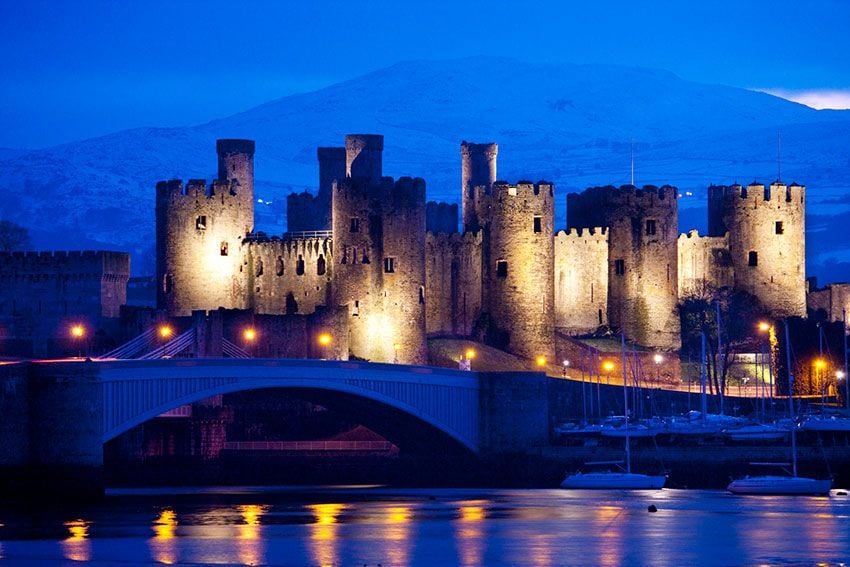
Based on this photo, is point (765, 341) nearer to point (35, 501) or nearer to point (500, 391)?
point (500, 391)

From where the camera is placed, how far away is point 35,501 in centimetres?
6919

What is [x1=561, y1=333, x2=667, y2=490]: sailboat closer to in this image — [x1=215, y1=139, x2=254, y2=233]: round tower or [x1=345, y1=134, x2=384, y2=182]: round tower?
[x1=215, y1=139, x2=254, y2=233]: round tower

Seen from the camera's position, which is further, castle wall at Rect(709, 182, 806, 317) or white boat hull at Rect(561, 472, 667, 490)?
castle wall at Rect(709, 182, 806, 317)

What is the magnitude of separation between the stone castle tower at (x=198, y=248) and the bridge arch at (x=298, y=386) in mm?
22742

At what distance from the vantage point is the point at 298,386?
249 feet

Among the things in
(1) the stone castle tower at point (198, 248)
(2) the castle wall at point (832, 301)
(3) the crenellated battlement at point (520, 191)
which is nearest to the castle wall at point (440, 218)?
(3) the crenellated battlement at point (520, 191)

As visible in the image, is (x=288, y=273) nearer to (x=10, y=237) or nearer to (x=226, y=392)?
(x=226, y=392)

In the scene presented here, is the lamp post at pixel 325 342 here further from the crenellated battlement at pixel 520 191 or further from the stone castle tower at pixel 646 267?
the stone castle tower at pixel 646 267

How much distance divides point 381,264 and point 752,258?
19861mm

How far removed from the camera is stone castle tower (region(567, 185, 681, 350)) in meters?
106

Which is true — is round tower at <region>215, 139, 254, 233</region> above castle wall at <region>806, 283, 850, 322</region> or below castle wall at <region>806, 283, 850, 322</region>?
above

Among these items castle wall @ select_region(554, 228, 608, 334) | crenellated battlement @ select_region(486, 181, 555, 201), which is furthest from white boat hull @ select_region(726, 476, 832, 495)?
castle wall @ select_region(554, 228, 608, 334)

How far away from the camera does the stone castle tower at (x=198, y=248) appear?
101m

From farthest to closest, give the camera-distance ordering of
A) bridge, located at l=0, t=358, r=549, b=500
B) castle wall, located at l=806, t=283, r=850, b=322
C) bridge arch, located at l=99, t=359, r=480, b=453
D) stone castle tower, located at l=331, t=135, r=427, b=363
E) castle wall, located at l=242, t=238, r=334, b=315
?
castle wall, located at l=806, t=283, r=850, b=322 → castle wall, located at l=242, t=238, r=334, b=315 → stone castle tower, located at l=331, t=135, r=427, b=363 → bridge arch, located at l=99, t=359, r=480, b=453 → bridge, located at l=0, t=358, r=549, b=500
